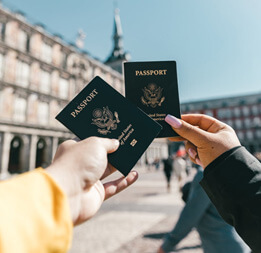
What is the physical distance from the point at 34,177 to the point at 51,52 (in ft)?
88.2

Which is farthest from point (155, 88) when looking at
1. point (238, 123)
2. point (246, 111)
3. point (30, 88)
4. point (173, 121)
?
point (246, 111)

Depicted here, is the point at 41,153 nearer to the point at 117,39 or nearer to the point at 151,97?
the point at 151,97

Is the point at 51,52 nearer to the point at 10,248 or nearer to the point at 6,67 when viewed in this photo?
the point at 6,67

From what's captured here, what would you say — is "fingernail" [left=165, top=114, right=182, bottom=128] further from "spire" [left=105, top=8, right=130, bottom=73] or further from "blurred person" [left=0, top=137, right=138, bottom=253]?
"spire" [left=105, top=8, right=130, bottom=73]

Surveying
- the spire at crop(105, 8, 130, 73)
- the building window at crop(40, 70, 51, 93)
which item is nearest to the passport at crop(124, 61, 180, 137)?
the building window at crop(40, 70, 51, 93)

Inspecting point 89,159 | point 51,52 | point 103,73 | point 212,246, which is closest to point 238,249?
point 212,246

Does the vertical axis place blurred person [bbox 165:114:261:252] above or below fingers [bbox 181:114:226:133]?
below

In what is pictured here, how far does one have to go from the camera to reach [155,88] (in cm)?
154

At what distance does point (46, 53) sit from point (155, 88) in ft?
84.3

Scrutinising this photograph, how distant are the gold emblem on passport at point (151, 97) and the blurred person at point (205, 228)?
3.57ft

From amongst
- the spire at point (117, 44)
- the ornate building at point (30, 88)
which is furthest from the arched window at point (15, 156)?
the spire at point (117, 44)

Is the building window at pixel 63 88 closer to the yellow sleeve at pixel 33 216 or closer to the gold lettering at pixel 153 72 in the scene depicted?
the gold lettering at pixel 153 72

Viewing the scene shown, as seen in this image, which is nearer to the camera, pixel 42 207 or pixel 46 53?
pixel 42 207

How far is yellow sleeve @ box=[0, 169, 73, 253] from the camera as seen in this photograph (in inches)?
22.4
